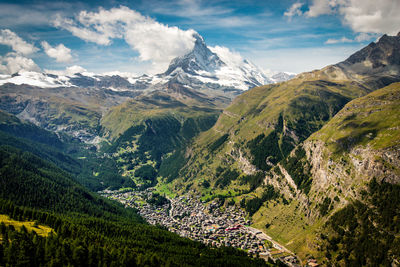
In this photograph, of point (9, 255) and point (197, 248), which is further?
point (197, 248)

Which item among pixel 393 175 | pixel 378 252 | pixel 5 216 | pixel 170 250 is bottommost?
pixel 170 250

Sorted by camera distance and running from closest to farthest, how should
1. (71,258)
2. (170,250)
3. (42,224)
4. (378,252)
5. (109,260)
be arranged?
1. (71,258)
2. (109,260)
3. (42,224)
4. (378,252)
5. (170,250)

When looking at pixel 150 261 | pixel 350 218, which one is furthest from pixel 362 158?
pixel 150 261

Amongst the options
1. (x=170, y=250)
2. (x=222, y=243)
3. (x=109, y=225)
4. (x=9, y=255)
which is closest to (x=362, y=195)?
(x=222, y=243)

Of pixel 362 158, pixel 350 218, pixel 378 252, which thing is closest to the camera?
pixel 378 252

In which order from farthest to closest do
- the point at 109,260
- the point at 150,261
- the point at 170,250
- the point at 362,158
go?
the point at 362,158 → the point at 170,250 → the point at 150,261 → the point at 109,260

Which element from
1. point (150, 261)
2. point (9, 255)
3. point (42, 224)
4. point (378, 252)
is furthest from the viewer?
point (378, 252)

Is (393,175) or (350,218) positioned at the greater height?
(393,175)

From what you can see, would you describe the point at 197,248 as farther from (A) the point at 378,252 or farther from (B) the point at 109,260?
(A) the point at 378,252

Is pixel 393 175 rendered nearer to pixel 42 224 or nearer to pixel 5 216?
pixel 42 224
